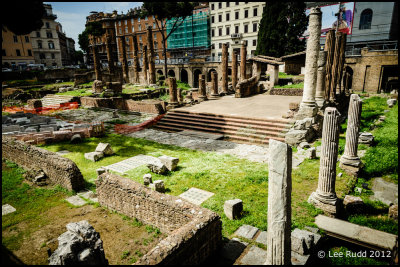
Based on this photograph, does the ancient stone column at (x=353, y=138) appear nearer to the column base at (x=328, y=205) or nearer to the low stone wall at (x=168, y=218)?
the column base at (x=328, y=205)

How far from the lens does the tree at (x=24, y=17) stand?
1995 millimetres

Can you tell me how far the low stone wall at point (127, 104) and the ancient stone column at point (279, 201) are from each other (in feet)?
45.3

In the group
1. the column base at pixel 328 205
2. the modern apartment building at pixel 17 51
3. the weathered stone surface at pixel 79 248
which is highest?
the modern apartment building at pixel 17 51

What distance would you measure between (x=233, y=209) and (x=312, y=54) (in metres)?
8.90

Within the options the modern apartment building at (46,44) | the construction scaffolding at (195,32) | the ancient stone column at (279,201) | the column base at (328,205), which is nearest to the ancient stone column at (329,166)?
the column base at (328,205)

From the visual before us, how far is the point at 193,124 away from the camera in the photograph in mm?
14516

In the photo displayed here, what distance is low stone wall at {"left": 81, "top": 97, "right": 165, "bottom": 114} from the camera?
673 inches

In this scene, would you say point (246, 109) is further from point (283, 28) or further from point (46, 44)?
point (46, 44)

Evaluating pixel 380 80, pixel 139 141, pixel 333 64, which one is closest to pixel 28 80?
pixel 139 141

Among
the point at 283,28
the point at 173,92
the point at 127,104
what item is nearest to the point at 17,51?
the point at 127,104

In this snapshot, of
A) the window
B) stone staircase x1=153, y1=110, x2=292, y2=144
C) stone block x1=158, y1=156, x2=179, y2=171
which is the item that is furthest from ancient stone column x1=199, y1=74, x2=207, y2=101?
the window

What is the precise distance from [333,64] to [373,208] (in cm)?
1269

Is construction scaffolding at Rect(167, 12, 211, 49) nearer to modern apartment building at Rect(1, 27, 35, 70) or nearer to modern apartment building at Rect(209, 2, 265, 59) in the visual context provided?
modern apartment building at Rect(209, 2, 265, 59)

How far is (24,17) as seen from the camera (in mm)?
2350
